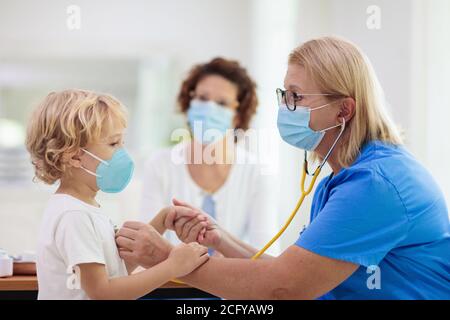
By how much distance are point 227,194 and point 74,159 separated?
971 millimetres

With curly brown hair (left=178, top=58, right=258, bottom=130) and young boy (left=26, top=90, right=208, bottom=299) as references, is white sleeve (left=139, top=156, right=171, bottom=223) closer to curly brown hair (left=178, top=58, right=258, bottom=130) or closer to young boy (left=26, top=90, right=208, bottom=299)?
curly brown hair (left=178, top=58, right=258, bottom=130)

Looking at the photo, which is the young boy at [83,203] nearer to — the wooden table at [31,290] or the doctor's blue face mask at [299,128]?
the wooden table at [31,290]

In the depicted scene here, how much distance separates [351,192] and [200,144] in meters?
1.20

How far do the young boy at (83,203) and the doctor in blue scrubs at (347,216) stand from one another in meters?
0.06

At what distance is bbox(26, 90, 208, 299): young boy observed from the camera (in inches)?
50.6

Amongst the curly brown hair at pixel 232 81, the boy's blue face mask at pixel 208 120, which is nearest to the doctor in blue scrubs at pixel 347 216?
the boy's blue face mask at pixel 208 120

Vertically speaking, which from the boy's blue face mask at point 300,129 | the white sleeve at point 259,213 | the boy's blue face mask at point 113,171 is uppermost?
the boy's blue face mask at point 300,129

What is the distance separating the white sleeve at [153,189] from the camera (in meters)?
2.33

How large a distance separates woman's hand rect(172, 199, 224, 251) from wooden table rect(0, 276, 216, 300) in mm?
146

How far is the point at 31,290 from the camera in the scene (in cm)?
150

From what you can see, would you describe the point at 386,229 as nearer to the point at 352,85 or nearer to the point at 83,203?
the point at 352,85

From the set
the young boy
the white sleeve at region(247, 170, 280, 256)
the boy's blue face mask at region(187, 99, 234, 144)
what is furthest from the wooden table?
the boy's blue face mask at region(187, 99, 234, 144)

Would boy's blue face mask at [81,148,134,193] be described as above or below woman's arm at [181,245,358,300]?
above

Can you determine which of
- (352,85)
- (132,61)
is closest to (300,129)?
(352,85)
